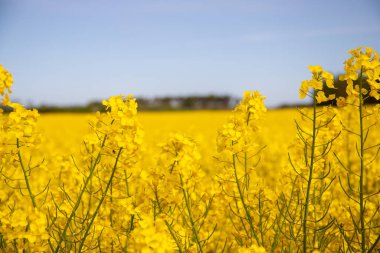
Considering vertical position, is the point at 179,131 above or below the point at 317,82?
below

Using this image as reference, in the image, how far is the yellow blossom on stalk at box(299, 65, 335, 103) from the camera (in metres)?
2.25

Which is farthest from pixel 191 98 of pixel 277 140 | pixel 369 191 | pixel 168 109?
pixel 369 191

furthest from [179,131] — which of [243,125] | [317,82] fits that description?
[317,82]

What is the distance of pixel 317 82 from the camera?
2242mm

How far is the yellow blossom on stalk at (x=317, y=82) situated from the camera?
2.25 m

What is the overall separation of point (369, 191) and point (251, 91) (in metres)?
3.28

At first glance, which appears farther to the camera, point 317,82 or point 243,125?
point 243,125

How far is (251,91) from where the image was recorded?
2.62m

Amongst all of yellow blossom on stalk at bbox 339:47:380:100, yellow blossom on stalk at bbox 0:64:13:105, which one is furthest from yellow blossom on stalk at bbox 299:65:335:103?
yellow blossom on stalk at bbox 0:64:13:105

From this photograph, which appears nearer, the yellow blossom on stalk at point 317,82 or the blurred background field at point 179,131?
the yellow blossom on stalk at point 317,82

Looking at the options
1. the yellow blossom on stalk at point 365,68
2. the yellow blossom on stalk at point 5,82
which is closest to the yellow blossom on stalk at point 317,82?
the yellow blossom on stalk at point 365,68

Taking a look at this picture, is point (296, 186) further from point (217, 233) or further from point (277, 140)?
point (277, 140)

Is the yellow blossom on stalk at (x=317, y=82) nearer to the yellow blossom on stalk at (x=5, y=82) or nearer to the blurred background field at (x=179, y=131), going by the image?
the blurred background field at (x=179, y=131)

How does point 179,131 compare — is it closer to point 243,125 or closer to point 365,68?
point 243,125
